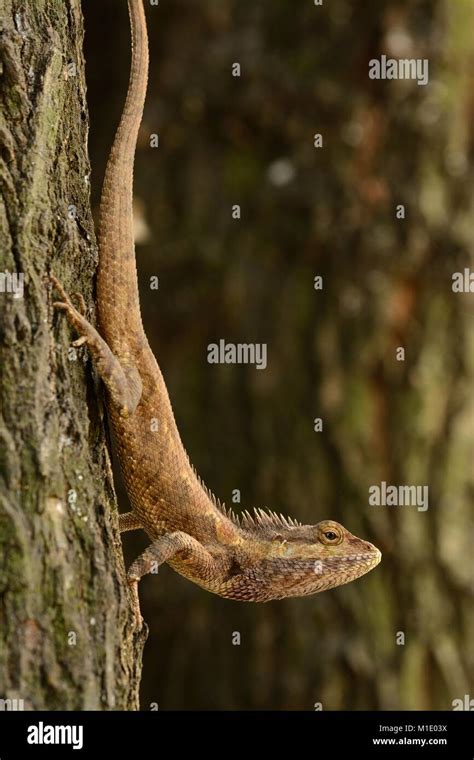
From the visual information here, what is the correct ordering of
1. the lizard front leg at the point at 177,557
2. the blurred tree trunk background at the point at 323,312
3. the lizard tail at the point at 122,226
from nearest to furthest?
the lizard front leg at the point at 177,557
the lizard tail at the point at 122,226
the blurred tree trunk background at the point at 323,312

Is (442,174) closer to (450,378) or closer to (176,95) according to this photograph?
(450,378)

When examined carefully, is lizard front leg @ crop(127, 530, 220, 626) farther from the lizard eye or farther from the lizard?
the lizard eye

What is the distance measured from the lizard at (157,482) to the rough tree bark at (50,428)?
16.3 inches

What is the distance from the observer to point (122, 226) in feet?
16.2

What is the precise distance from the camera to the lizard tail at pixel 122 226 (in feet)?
15.7

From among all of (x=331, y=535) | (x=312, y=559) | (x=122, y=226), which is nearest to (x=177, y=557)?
(x=312, y=559)

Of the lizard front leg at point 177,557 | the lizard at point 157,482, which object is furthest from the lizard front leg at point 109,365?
the lizard front leg at point 177,557

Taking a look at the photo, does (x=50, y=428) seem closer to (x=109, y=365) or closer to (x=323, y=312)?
(x=109, y=365)

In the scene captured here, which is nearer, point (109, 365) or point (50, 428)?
point (50, 428)

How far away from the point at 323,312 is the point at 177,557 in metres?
3.11

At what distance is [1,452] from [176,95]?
5.09 metres

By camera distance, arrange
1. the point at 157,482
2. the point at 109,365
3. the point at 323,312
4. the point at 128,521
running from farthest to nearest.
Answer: the point at 323,312, the point at 128,521, the point at 157,482, the point at 109,365

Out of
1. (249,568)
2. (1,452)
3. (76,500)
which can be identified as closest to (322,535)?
(249,568)

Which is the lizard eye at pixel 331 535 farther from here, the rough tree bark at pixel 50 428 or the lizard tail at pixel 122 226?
the rough tree bark at pixel 50 428
